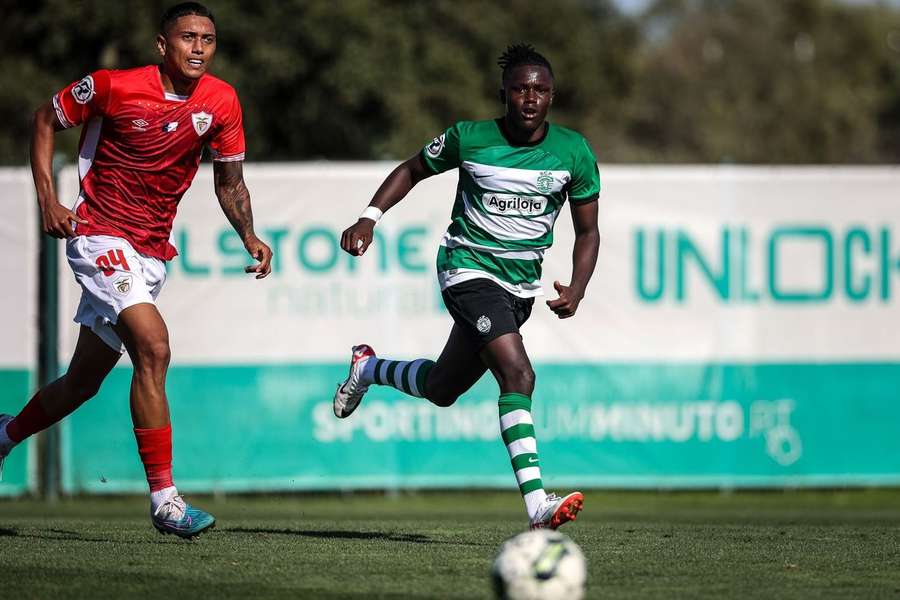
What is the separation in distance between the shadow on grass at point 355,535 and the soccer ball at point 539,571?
7.19ft

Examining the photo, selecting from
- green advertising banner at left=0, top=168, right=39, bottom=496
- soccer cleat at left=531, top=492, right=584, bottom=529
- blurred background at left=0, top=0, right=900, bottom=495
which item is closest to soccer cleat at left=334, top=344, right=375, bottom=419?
soccer cleat at left=531, top=492, right=584, bottom=529

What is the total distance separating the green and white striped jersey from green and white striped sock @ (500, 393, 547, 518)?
2.24 ft

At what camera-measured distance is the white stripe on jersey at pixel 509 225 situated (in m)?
7.75

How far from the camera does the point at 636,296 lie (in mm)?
13383

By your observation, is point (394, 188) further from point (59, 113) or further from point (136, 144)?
point (59, 113)

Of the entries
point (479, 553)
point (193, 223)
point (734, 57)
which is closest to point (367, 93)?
point (193, 223)

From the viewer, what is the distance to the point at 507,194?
7.71m

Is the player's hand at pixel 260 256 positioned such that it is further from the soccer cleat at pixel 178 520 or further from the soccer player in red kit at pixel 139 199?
the soccer cleat at pixel 178 520

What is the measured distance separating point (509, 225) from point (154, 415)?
2087 mm

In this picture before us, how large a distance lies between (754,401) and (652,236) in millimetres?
1757

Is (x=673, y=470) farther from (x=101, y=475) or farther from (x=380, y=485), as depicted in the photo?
(x=101, y=475)

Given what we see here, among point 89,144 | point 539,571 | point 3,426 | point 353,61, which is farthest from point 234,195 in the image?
point 353,61

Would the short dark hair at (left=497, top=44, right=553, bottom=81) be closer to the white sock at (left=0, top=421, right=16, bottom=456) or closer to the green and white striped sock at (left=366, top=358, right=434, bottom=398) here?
the green and white striped sock at (left=366, top=358, right=434, bottom=398)

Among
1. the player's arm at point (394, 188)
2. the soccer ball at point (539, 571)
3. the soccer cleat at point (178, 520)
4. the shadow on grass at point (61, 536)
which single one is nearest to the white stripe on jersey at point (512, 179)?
the player's arm at point (394, 188)
